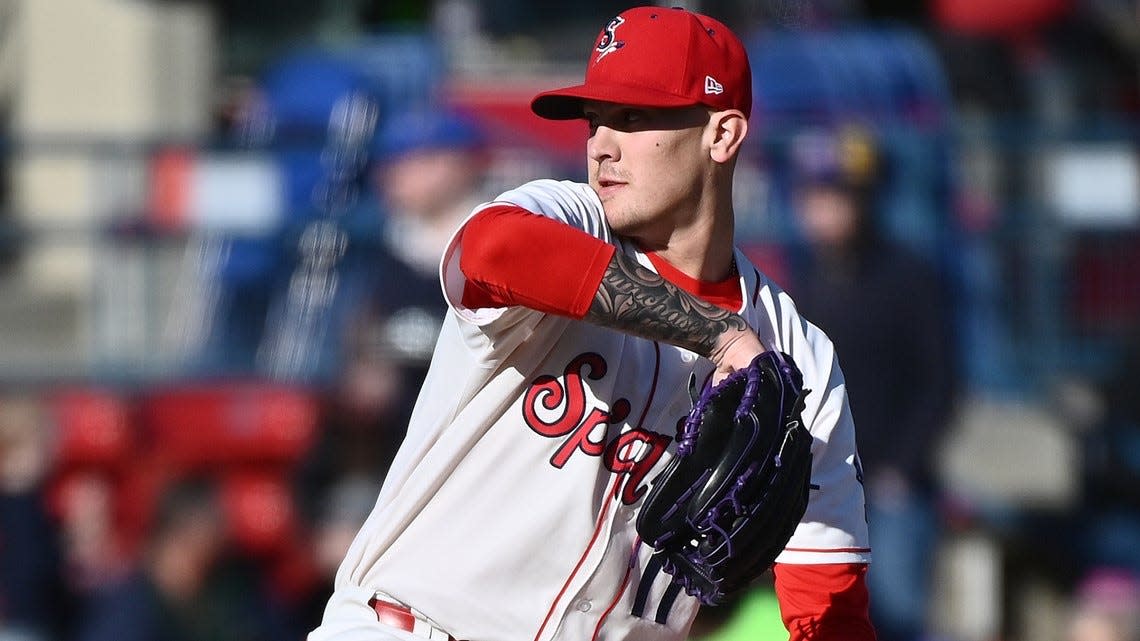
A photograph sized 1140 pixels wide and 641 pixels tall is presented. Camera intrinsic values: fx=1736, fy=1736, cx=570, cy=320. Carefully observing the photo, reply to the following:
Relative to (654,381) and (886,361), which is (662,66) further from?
(886,361)

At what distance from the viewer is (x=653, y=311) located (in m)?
2.78

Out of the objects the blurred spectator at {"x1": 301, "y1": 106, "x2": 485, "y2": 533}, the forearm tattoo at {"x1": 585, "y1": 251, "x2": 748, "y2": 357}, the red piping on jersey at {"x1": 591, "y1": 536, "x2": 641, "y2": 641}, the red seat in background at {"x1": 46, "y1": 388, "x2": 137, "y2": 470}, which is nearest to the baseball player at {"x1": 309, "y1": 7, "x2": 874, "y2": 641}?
the red piping on jersey at {"x1": 591, "y1": 536, "x2": 641, "y2": 641}

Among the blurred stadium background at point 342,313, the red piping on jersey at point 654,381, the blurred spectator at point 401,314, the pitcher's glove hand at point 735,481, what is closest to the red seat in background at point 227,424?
the blurred stadium background at point 342,313

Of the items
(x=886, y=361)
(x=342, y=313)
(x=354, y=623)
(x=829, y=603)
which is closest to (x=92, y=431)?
(x=342, y=313)

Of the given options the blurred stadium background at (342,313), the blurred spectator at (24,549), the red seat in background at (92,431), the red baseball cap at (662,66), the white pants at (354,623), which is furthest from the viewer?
the red seat in background at (92,431)

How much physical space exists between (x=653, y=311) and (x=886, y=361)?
12.2 ft

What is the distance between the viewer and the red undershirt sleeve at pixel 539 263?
2.73 meters

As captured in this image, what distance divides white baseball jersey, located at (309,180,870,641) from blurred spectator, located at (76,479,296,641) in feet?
10.6

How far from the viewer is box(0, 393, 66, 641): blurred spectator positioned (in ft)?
21.8

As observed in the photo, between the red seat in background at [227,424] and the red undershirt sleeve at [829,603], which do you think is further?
the red seat in background at [227,424]

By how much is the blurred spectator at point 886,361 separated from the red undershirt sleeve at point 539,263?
3.65m

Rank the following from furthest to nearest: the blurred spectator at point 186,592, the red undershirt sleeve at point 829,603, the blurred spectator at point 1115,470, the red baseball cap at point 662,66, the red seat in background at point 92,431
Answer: the blurred spectator at point 1115,470, the red seat in background at point 92,431, the blurred spectator at point 186,592, the red undershirt sleeve at point 829,603, the red baseball cap at point 662,66

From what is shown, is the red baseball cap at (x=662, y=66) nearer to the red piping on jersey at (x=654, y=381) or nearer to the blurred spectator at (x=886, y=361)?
the red piping on jersey at (x=654, y=381)

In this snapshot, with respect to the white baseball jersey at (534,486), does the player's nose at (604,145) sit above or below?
above
